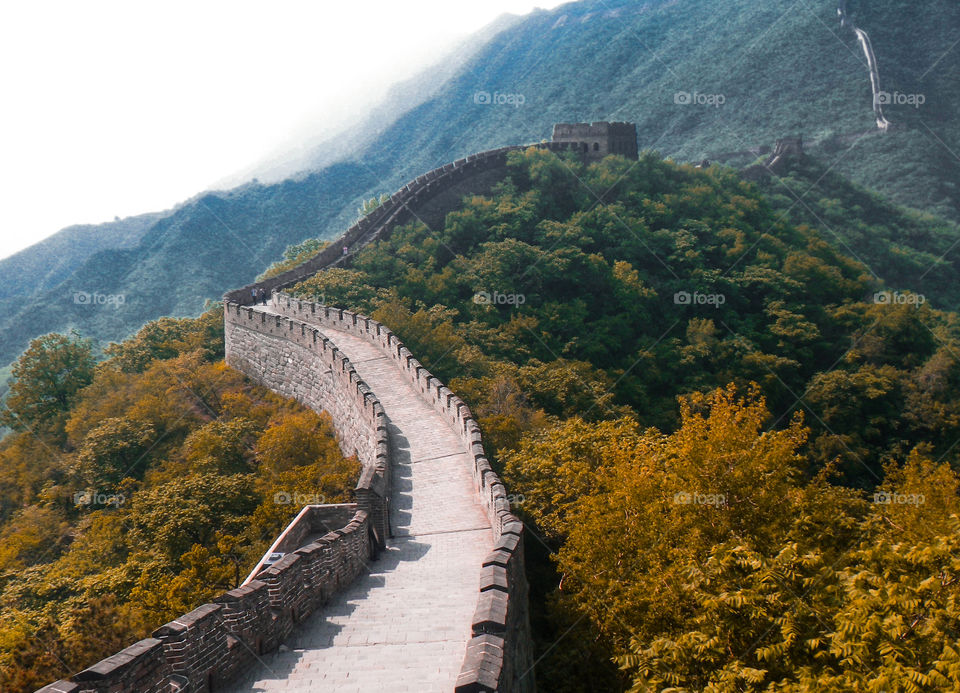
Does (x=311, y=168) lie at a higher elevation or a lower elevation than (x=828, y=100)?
higher

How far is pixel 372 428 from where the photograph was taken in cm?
1686

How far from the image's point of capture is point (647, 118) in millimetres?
111188

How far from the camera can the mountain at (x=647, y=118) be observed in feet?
287

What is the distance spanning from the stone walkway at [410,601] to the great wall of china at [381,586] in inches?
1.0

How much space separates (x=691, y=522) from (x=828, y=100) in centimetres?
10395

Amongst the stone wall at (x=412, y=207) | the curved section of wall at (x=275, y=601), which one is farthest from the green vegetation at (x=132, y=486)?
the stone wall at (x=412, y=207)

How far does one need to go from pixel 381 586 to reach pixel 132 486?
1453 centimetres

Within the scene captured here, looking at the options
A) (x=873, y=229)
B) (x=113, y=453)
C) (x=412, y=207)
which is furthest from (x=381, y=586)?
(x=873, y=229)

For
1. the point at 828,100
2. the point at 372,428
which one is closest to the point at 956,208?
the point at 828,100

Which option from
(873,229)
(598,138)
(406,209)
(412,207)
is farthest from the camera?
(873,229)

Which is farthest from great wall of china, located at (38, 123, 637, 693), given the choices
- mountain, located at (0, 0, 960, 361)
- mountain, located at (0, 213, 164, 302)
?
mountain, located at (0, 213, 164, 302)

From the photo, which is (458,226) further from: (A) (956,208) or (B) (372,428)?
(A) (956,208)

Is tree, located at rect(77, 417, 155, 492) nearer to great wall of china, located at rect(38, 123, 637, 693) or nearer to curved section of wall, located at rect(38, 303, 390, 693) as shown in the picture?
great wall of china, located at rect(38, 123, 637, 693)

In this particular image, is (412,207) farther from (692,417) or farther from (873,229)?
(873,229)
